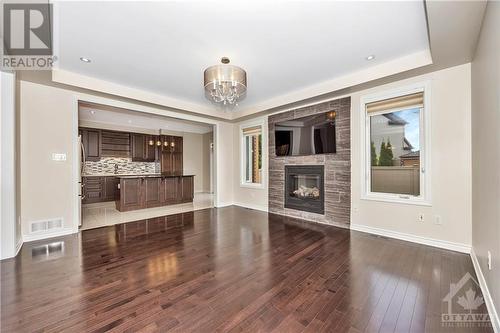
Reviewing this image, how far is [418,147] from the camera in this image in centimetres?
329

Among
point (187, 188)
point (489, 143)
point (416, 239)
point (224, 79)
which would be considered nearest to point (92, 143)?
point (187, 188)

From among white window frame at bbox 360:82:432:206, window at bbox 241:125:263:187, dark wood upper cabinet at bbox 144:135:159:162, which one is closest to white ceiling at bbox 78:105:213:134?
dark wood upper cabinet at bbox 144:135:159:162

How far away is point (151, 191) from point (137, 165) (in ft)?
9.20

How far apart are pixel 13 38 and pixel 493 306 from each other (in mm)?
5300

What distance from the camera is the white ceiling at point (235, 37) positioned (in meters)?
2.09

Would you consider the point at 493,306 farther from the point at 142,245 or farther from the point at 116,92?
the point at 116,92

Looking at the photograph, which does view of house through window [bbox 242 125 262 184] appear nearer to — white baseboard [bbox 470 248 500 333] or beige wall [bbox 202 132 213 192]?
beige wall [bbox 202 132 213 192]

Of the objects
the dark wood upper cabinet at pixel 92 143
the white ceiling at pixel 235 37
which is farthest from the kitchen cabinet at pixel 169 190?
the white ceiling at pixel 235 37

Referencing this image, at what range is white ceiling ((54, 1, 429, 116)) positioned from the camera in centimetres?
209

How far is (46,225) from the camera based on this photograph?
3545 mm

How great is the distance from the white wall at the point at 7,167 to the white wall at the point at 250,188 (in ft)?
14.7

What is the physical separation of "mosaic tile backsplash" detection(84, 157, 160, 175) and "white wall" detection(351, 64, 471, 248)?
815cm

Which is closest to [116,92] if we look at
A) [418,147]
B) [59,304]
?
[59,304]

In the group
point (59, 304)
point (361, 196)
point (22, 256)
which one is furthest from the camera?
point (361, 196)
